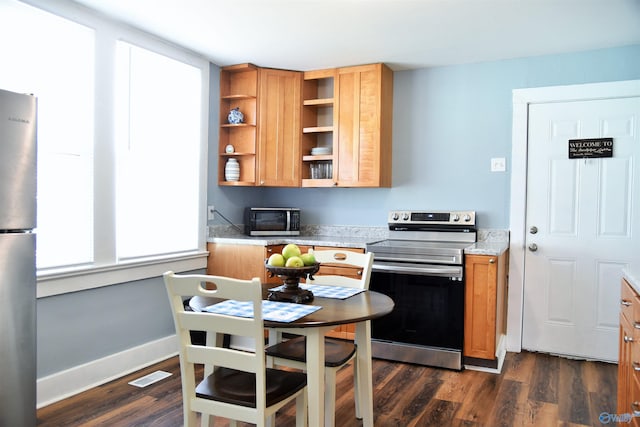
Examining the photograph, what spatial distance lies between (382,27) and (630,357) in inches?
93.6

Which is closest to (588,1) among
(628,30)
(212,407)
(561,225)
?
(628,30)

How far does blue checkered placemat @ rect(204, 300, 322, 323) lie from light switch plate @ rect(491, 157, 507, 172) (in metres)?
2.53

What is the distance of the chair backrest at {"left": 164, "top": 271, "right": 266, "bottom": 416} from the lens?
1594 mm

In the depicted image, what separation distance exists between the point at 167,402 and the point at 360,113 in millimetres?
2637

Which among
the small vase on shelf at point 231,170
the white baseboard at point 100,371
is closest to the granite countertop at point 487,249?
the small vase on shelf at point 231,170

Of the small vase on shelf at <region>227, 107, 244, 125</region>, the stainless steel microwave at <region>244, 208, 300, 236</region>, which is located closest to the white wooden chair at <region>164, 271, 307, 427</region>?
the stainless steel microwave at <region>244, 208, 300, 236</region>

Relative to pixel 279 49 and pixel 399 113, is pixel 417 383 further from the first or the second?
pixel 279 49

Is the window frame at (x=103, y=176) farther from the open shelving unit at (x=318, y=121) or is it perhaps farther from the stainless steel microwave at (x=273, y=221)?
the open shelving unit at (x=318, y=121)

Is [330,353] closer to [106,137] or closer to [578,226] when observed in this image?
[106,137]

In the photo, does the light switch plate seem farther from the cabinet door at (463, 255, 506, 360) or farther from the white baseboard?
the white baseboard

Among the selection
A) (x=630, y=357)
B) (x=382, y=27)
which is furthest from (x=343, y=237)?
(x=630, y=357)

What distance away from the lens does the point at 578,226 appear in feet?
11.8

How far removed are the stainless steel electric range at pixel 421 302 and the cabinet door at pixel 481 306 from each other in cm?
5

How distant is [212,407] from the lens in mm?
1726
